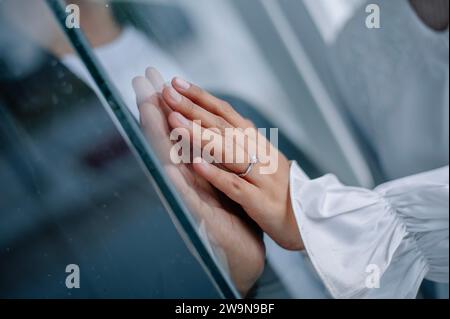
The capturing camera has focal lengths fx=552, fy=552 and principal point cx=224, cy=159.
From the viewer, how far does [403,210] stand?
957 mm

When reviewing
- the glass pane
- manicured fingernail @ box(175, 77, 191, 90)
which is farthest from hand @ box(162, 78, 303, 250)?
the glass pane

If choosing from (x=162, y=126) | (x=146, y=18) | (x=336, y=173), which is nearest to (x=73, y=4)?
(x=146, y=18)

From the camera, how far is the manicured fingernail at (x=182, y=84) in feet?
3.05

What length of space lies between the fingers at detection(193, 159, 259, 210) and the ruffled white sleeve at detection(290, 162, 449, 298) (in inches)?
3.0

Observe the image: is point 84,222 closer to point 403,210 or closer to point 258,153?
point 258,153

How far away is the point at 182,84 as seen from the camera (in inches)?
36.7

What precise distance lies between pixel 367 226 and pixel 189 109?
37 cm

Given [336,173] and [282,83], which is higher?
[282,83]

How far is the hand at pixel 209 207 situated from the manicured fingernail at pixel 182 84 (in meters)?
0.03

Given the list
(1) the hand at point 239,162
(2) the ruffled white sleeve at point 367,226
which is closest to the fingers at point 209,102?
(1) the hand at point 239,162

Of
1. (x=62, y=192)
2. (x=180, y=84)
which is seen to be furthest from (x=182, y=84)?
(x=62, y=192)

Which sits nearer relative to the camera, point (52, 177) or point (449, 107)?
point (52, 177)

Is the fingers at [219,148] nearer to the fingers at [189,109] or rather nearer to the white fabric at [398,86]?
the fingers at [189,109]
